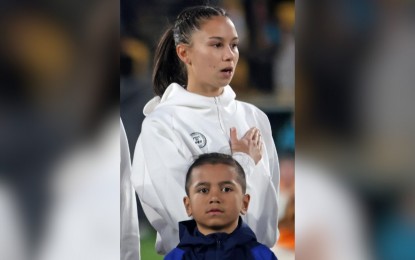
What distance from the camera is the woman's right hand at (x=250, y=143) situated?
1323 millimetres

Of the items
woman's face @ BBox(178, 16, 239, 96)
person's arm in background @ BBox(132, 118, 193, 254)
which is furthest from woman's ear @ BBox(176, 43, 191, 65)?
person's arm in background @ BBox(132, 118, 193, 254)

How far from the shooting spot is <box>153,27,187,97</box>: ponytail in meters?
1.34

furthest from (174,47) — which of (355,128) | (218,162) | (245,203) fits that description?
(355,128)

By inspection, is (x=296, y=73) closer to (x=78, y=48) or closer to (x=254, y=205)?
(x=254, y=205)

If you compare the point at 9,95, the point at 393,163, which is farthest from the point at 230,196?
the point at 9,95

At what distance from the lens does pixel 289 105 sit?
1363mm

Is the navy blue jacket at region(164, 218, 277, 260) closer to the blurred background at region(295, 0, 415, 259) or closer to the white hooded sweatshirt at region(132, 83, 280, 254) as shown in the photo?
the white hooded sweatshirt at region(132, 83, 280, 254)

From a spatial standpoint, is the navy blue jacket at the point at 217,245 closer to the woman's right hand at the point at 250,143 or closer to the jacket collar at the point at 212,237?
the jacket collar at the point at 212,237

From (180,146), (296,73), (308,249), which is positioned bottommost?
(308,249)

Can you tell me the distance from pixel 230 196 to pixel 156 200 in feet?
0.54

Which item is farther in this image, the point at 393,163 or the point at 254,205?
the point at 393,163

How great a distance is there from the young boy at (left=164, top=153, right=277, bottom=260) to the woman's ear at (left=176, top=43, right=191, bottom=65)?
0.21 metres

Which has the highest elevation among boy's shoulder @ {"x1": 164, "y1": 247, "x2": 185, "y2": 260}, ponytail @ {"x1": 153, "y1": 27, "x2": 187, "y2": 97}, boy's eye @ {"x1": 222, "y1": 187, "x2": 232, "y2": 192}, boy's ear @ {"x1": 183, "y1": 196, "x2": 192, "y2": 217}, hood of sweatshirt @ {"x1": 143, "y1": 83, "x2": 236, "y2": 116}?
ponytail @ {"x1": 153, "y1": 27, "x2": 187, "y2": 97}

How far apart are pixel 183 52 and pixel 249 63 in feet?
0.50
